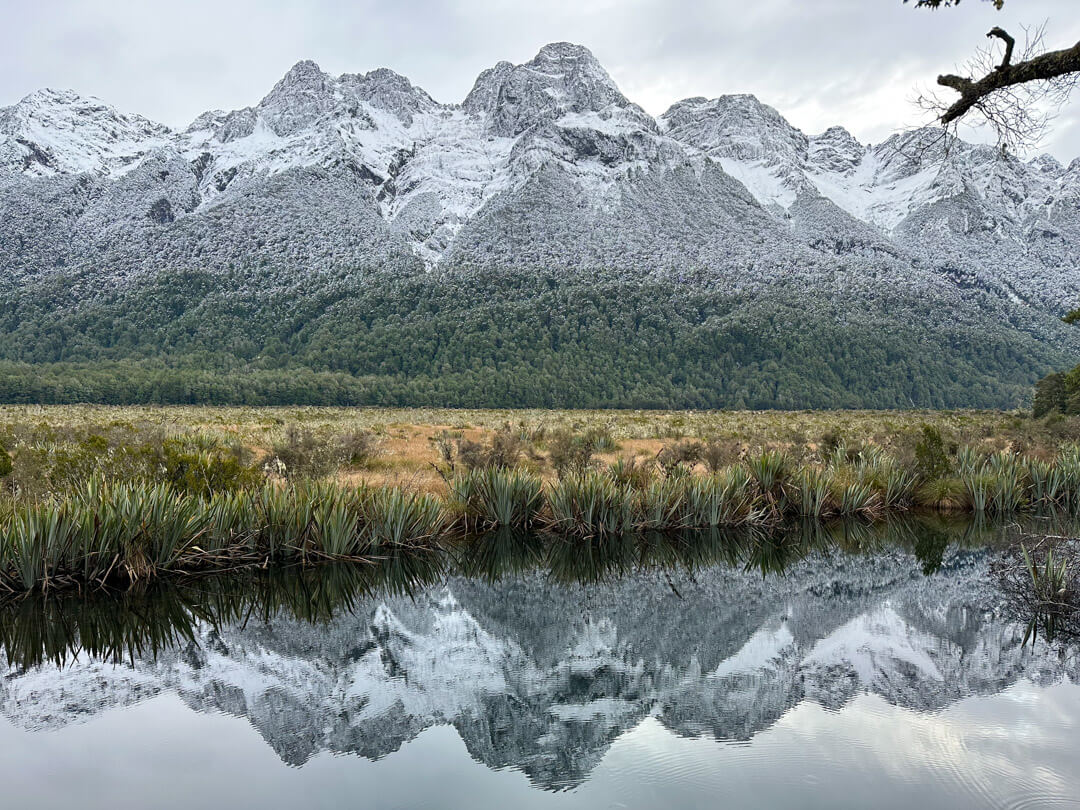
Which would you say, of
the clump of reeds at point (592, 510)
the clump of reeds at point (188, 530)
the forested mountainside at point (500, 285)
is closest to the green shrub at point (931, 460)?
the clump of reeds at point (592, 510)

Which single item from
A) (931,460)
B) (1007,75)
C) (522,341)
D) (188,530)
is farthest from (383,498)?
(522,341)

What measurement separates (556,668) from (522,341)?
117 meters

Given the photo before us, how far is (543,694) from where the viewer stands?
5945 millimetres

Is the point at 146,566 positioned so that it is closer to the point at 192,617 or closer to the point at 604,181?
the point at 192,617

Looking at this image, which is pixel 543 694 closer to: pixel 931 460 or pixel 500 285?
pixel 931 460

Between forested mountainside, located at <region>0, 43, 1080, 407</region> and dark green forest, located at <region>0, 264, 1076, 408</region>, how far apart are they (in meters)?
0.47

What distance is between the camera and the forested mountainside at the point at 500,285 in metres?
111

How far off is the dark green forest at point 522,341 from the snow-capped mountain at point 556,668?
87714 mm

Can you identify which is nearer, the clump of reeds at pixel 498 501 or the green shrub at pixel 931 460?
the clump of reeds at pixel 498 501

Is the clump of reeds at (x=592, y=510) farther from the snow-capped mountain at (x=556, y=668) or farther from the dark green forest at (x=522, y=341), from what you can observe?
the dark green forest at (x=522, y=341)

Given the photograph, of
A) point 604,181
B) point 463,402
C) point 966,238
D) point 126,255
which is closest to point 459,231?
point 604,181

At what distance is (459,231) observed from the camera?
170 meters

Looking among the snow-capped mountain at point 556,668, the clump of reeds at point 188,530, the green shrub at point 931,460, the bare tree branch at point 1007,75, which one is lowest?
the snow-capped mountain at point 556,668

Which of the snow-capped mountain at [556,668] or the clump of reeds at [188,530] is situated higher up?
the clump of reeds at [188,530]
